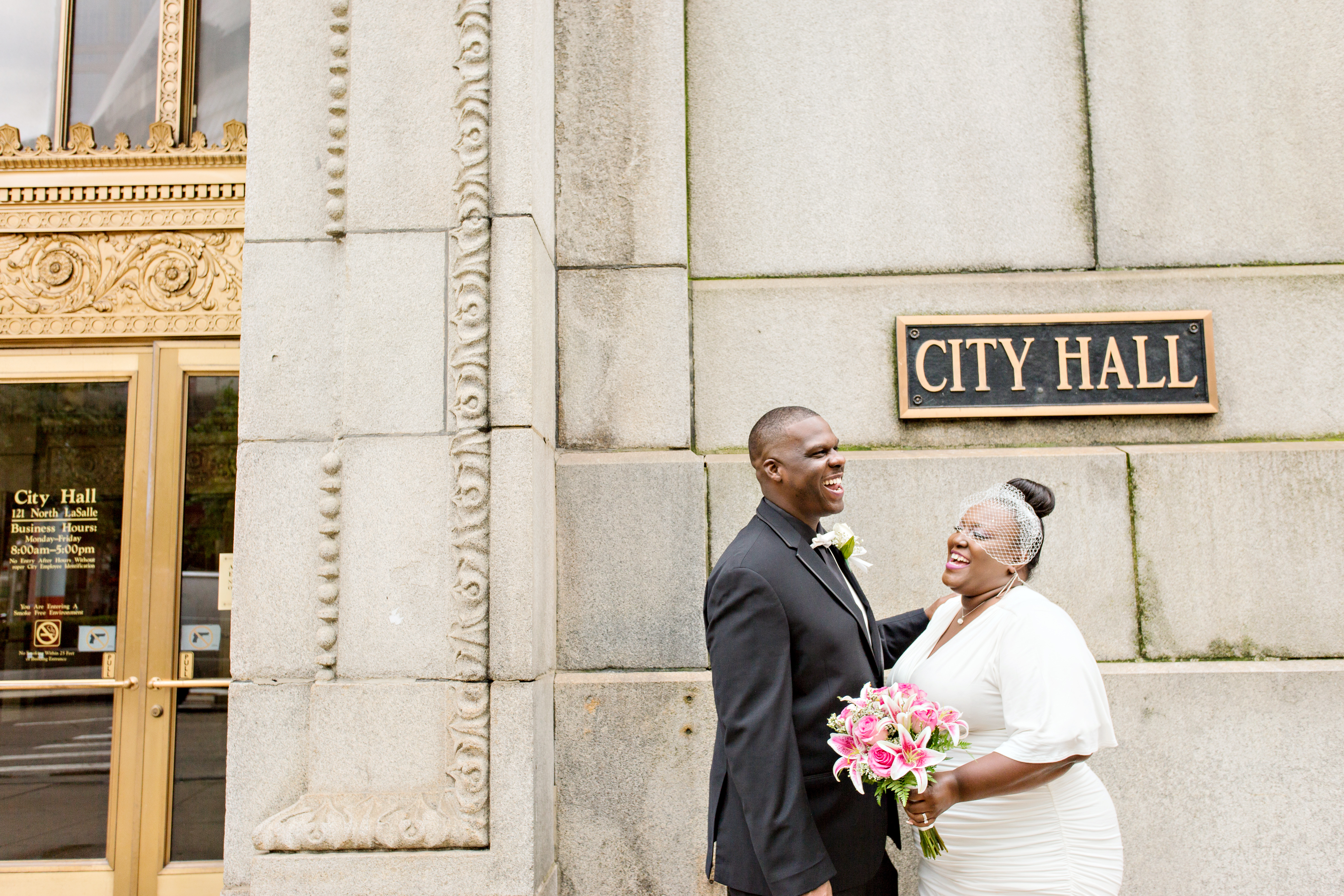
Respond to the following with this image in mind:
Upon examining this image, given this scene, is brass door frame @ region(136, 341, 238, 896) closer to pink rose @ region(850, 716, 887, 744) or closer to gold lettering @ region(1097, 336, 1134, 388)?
pink rose @ region(850, 716, 887, 744)

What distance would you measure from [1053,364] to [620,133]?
7.95ft

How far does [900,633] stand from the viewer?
348 cm

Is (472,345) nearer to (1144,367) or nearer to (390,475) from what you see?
(390,475)

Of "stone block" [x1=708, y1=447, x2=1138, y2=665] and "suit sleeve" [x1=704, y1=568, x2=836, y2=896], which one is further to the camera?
"stone block" [x1=708, y1=447, x2=1138, y2=665]

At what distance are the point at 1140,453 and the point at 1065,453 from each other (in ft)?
1.17

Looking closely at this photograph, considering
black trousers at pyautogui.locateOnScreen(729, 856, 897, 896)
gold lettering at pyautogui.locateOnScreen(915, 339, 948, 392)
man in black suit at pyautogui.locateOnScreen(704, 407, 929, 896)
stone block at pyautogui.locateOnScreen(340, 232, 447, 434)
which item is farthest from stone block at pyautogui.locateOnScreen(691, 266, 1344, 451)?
black trousers at pyautogui.locateOnScreen(729, 856, 897, 896)

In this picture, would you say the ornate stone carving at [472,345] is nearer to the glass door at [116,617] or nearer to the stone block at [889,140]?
the stone block at [889,140]

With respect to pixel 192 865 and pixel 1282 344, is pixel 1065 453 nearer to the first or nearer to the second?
pixel 1282 344

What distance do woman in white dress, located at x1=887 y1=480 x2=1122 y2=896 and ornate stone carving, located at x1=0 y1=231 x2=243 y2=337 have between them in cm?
434

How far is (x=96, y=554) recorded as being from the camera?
5.07 metres

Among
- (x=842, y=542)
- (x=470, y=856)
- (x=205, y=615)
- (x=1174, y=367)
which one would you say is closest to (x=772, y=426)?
(x=842, y=542)

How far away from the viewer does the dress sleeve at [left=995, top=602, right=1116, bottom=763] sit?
7.98ft

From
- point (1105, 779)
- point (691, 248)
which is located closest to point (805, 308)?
point (691, 248)

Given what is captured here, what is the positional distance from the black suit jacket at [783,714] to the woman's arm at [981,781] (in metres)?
0.29
